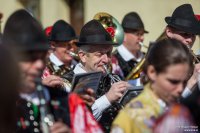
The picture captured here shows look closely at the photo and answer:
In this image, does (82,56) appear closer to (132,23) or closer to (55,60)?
(55,60)

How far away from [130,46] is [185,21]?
390 cm

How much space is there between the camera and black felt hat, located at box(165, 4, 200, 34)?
26.8ft

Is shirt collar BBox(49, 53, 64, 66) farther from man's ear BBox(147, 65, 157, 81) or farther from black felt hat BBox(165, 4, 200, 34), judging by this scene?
man's ear BBox(147, 65, 157, 81)

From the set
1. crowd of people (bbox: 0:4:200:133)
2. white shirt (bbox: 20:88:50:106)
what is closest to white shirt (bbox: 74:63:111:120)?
crowd of people (bbox: 0:4:200:133)

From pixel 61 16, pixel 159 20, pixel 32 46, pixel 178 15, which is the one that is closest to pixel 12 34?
pixel 32 46

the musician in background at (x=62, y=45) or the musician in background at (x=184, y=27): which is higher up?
the musician in background at (x=184, y=27)

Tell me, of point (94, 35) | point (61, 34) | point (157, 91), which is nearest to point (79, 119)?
point (157, 91)

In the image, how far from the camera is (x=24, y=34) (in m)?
4.64

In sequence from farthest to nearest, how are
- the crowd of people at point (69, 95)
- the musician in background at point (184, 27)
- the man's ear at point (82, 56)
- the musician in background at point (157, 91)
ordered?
the musician in background at point (184, 27) → the man's ear at point (82, 56) → the musician in background at point (157, 91) → the crowd of people at point (69, 95)

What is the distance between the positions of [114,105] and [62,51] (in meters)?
3.86

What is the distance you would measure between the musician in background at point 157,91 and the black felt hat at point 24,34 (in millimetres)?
666

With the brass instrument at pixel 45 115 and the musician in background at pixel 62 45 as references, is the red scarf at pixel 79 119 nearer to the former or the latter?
the brass instrument at pixel 45 115

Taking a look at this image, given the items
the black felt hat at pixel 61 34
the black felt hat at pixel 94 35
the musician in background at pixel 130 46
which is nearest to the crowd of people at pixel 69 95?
the black felt hat at pixel 94 35

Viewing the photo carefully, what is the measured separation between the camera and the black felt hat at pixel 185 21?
8.16m
